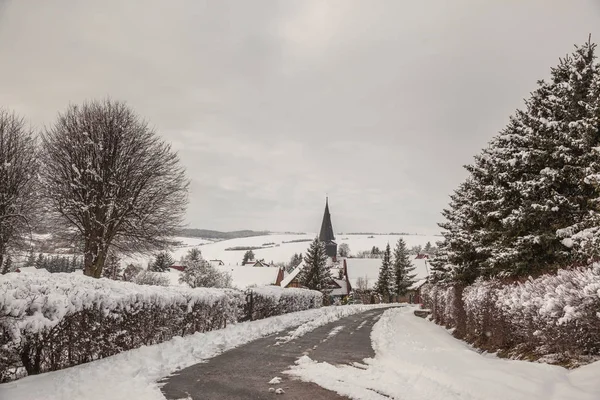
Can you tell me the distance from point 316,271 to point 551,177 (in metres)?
42.3

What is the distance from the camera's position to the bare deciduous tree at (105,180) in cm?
1886

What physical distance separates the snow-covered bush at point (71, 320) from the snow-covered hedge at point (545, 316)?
940cm

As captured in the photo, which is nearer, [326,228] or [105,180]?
[105,180]

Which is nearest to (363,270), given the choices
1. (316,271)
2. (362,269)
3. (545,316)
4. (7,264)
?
(362,269)

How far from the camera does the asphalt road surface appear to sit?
641 cm

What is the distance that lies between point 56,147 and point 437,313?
2469cm

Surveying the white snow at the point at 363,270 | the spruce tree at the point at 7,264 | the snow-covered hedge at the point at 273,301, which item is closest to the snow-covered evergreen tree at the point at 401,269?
the white snow at the point at 363,270

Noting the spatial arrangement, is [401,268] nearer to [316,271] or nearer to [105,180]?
[316,271]

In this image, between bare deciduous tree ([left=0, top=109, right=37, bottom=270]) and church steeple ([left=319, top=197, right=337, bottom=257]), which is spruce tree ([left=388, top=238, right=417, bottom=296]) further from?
bare deciduous tree ([left=0, top=109, right=37, bottom=270])

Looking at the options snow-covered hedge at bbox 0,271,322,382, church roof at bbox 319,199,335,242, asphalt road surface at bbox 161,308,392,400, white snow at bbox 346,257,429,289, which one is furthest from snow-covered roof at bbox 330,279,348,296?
snow-covered hedge at bbox 0,271,322,382

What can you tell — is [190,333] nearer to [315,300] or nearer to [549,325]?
[549,325]

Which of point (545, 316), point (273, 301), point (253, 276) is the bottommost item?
point (253, 276)

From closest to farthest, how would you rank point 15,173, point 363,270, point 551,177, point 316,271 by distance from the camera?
point 551,177 < point 15,173 < point 316,271 < point 363,270

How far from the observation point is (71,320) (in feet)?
25.4
